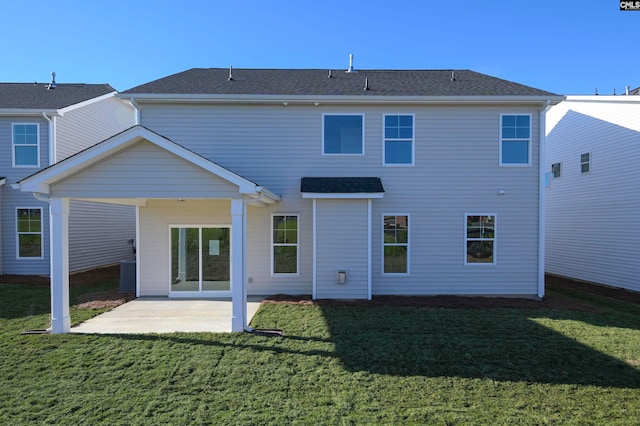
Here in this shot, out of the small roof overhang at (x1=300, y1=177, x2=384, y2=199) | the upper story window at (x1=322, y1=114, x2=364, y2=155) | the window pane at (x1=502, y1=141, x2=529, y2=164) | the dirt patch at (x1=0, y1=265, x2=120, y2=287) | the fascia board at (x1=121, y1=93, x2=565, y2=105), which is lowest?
the dirt patch at (x1=0, y1=265, x2=120, y2=287)

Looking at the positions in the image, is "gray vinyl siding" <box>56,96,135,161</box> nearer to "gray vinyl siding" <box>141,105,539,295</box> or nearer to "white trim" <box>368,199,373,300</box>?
"gray vinyl siding" <box>141,105,539,295</box>

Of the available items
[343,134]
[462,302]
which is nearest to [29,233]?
[343,134]

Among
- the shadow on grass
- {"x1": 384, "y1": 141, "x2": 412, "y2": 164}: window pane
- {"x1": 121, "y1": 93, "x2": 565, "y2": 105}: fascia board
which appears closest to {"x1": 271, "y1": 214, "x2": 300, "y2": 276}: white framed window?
the shadow on grass

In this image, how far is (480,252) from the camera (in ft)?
33.4

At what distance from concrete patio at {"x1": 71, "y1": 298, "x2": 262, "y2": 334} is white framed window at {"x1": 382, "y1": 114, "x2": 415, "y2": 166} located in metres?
5.57

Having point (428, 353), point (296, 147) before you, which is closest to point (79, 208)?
point (296, 147)

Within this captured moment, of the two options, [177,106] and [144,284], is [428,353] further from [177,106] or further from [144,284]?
[177,106]

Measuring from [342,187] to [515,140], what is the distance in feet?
17.5

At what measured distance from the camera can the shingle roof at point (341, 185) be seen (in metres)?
9.31

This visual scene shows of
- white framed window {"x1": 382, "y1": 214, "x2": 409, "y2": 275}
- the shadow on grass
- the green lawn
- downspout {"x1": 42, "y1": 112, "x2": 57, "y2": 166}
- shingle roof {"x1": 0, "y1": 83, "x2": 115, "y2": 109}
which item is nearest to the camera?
the green lawn

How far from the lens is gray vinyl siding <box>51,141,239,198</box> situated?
6564 millimetres

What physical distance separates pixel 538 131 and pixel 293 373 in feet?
31.7

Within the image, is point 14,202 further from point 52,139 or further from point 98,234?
point 98,234

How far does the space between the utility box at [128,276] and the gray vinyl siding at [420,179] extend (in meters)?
3.78
